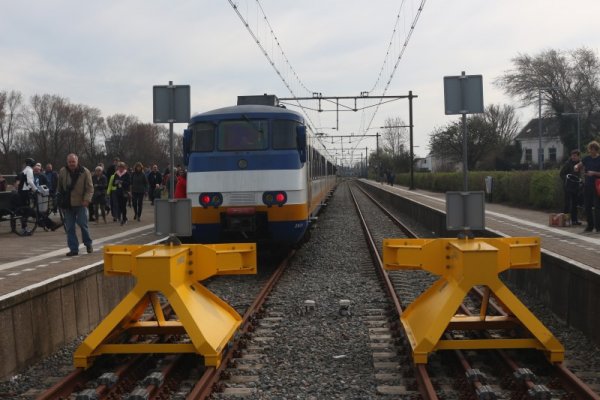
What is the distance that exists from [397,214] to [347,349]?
901 inches

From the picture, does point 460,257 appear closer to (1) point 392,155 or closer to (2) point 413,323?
(2) point 413,323

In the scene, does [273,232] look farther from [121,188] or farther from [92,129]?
[92,129]

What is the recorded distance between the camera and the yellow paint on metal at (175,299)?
5754 mm

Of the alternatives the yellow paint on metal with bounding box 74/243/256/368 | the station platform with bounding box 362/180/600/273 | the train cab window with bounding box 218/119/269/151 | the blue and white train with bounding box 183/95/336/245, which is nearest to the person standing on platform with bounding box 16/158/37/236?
the blue and white train with bounding box 183/95/336/245

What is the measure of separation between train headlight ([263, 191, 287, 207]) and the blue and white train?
0.05 feet

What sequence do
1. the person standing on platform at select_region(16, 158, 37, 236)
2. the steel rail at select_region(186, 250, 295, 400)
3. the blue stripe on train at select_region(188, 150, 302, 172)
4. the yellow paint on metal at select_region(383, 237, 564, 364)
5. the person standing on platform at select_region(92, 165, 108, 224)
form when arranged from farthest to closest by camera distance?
1. the person standing on platform at select_region(92, 165, 108, 224)
2. the person standing on platform at select_region(16, 158, 37, 236)
3. the blue stripe on train at select_region(188, 150, 302, 172)
4. the yellow paint on metal at select_region(383, 237, 564, 364)
5. the steel rail at select_region(186, 250, 295, 400)

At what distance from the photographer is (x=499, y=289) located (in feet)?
19.0

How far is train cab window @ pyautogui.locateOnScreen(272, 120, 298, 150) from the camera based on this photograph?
11406 millimetres

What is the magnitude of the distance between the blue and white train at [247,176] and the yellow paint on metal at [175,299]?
14.0 feet

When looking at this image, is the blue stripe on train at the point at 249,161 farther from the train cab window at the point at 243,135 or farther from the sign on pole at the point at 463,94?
the sign on pole at the point at 463,94

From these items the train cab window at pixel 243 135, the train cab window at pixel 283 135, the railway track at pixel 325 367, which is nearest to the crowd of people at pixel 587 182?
the railway track at pixel 325 367

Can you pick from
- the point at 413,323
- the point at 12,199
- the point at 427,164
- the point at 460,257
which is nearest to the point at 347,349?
the point at 413,323

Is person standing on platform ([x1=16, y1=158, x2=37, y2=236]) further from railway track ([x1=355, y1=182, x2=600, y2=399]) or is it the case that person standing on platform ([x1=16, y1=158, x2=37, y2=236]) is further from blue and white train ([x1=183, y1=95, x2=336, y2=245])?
railway track ([x1=355, y1=182, x2=600, y2=399])

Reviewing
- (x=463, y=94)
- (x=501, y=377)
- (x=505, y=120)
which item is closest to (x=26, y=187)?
(x=463, y=94)
